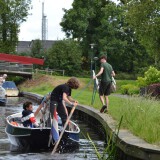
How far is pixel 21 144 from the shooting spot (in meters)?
13.6

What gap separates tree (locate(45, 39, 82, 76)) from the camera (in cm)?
6750

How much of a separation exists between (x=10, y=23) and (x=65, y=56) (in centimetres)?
1320

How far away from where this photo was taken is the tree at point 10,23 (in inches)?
2944

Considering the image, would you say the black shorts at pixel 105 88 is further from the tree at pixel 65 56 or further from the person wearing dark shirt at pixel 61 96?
the tree at pixel 65 56

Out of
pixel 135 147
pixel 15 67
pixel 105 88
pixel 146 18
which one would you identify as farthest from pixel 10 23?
pixel 135 147

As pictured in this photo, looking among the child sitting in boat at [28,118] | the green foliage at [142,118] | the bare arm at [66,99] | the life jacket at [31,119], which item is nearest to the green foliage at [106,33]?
the green foliage at [142,118]

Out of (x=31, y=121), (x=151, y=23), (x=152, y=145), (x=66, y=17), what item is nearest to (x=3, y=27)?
(x=66, y=17)

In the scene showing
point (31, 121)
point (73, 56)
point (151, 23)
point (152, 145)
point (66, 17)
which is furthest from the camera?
point (66, 17)

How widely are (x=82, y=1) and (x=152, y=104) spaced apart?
60.2 meters

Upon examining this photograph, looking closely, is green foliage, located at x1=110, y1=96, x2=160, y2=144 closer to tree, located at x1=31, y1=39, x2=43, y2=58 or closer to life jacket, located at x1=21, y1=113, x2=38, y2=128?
life jacket, located at x1=21, y1=113, x2=38, y2=128

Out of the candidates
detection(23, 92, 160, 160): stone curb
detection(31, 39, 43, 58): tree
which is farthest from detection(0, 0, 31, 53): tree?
detection(23, 92, 160, 160): stone curb

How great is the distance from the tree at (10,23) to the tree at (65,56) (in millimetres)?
8599

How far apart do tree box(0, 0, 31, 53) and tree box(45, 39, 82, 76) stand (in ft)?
28.2

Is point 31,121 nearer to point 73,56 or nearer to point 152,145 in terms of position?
point 152,145
